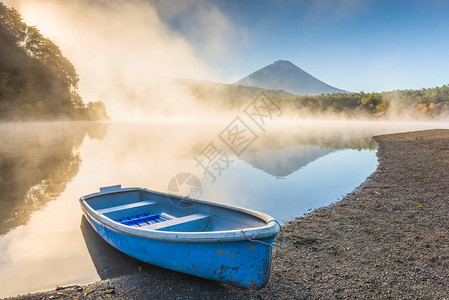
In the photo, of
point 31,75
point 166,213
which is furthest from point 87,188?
point 31,75

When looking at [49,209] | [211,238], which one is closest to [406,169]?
[211,238]

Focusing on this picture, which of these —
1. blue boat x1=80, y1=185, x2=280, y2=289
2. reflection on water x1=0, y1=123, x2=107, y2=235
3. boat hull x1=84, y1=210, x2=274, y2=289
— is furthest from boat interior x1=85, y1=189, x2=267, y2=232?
reflection on water x1=0, y1=123, x2=107, y2=235

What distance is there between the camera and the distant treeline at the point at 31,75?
55438 mm

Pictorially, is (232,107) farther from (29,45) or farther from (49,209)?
(49,209)

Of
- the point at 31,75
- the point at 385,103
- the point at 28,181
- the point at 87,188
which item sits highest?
the point at 31,75

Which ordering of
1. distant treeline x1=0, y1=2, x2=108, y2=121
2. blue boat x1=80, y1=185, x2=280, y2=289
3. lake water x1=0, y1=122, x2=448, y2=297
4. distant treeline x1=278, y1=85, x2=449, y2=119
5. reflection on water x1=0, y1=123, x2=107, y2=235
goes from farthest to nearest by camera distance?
distant treeline x1=278, y1=85, x2=449, y2=119 → distant treeline x1=0, y1=2, x2=108, y2=121 → reflection on water x1=0, y1=123, x2=107, y2=235 → lake water x1=0, y1=122, x2=448, y2=297 → blue boat x1=80, y1=185, x2=280, y2=289

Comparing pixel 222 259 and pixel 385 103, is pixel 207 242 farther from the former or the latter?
pixel 385 103

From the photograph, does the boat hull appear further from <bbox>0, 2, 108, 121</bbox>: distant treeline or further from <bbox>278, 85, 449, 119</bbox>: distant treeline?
<bbox>278, 85, 449, 119</bbox>: distant treeline

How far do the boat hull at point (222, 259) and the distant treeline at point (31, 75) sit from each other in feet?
206

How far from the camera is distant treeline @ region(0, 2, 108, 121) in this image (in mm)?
55438

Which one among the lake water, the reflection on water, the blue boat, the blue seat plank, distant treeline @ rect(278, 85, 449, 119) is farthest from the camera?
distant treeline @ rect(278, 85, 449, 119)

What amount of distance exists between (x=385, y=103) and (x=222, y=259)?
12154 centimetres

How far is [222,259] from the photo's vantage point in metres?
4.11

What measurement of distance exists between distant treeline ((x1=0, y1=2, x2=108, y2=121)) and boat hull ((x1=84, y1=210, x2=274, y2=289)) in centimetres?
6293
